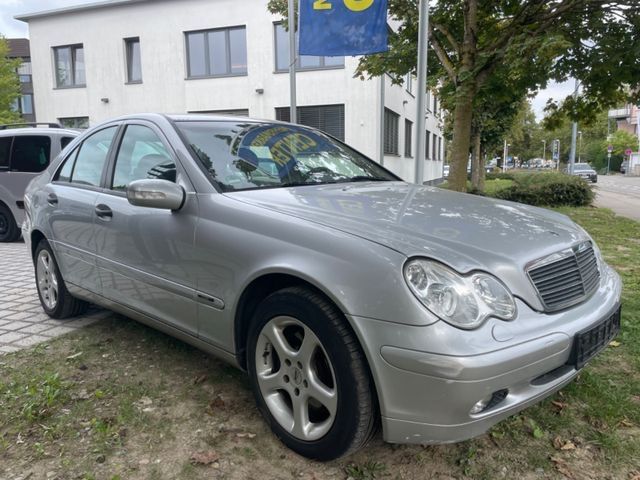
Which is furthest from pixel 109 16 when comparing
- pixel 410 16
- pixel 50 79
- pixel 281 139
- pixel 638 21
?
pixel 281 139

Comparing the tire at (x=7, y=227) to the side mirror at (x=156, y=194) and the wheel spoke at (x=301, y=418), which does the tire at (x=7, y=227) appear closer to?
the side mirror at (x=156, y=194)

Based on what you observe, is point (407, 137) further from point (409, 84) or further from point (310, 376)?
point (310, 376)

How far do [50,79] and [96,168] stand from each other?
20372 mm

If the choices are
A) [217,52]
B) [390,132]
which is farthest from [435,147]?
[217,52]

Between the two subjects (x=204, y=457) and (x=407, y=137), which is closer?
(x=204, y=457)

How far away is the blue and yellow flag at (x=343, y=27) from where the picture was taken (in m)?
6.43

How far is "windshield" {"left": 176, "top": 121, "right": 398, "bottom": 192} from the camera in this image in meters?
2.96

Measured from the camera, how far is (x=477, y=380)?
1859mm

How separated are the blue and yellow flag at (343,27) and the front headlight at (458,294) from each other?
5101 mm

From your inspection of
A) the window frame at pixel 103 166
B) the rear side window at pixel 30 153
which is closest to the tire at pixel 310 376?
the window frame at pixel 103 166

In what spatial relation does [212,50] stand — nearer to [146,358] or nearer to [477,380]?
[146,358]

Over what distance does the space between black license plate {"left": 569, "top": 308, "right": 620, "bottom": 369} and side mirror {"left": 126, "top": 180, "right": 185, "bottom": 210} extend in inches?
80.5

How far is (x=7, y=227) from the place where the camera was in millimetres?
8789

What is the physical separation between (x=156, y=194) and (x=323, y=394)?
137 cm
